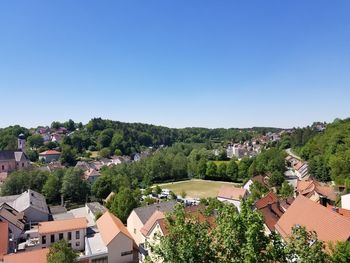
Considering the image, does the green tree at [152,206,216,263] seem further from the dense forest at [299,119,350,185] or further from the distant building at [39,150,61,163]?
the distant building at [39,150,61,163]

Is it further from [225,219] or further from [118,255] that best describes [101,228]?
[225,219]

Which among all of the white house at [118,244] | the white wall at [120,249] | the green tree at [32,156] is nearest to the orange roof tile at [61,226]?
the white house at [118,244]

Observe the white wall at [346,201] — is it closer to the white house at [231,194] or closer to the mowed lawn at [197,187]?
the white house at [231,194]

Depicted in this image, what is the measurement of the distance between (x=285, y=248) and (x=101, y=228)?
23.3 metres

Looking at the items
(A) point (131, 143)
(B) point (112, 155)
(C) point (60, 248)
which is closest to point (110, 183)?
(C) point (60, 248)

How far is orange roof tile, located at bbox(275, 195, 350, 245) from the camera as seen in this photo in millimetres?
17781

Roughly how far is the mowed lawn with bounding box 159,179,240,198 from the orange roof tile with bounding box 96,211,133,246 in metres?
27.7

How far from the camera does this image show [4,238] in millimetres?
26734

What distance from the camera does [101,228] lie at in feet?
96.7

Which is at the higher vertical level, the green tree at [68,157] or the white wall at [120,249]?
the green tree at [68,157]

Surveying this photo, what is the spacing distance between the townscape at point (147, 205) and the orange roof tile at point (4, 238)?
0.09m

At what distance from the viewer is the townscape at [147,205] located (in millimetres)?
16531

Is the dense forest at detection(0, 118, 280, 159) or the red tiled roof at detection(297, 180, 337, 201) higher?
the dense forest at detection(0, 118, 280, 159)

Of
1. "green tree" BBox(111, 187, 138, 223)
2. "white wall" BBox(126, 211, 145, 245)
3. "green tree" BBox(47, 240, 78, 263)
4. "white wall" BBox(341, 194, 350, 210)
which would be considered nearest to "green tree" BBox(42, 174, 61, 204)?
"green tree" BBox(111, 187, 138, 223)
